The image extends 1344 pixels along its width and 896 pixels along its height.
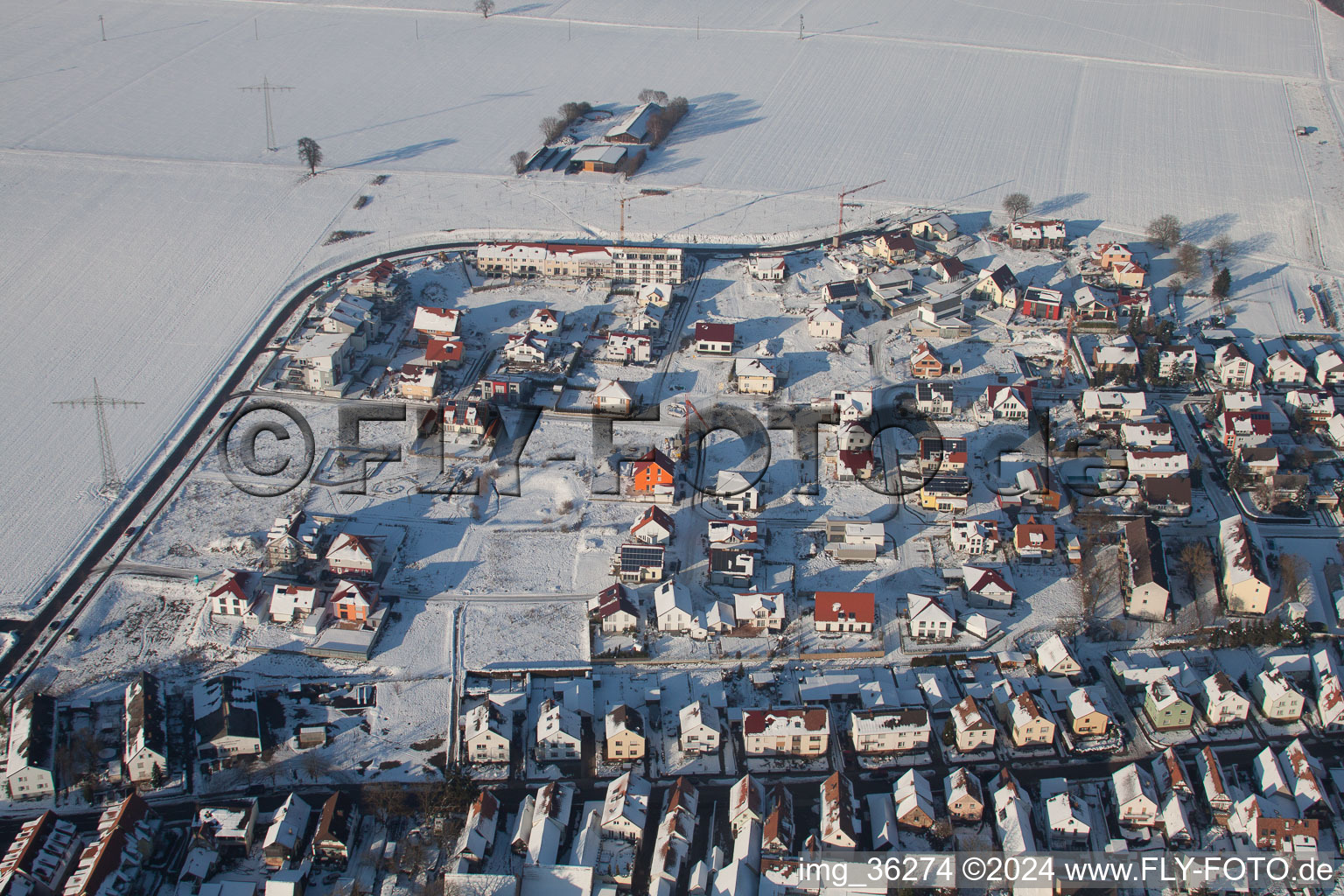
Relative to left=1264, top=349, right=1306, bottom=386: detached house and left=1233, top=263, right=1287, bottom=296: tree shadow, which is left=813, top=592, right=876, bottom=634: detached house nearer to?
left=1264, top=349, right=1306, bottom=386: detached house

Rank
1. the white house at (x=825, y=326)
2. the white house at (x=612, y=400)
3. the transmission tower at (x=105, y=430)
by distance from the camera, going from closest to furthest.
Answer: the transmission tower at (x=105, y=430) < the white house at (x=612, y=400) < the white house at (x=825, y=326)

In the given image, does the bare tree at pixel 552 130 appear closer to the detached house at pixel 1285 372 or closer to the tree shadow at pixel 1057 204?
the tree shadow at pixel 1057 204

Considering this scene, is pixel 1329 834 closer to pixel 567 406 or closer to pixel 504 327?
pixel 567 406

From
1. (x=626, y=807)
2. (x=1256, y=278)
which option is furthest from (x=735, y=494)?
(x=1256, y=278)

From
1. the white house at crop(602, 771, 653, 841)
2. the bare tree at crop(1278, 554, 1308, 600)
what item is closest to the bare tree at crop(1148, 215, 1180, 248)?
the bare tree at crop(1278, 554, 1308, 600)

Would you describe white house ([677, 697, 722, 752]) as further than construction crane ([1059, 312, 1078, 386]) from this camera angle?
No

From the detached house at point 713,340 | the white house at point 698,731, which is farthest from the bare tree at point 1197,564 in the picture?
the detached house at point 713,340

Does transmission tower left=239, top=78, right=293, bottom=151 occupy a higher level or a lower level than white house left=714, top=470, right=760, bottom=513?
higher
